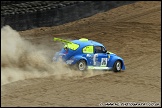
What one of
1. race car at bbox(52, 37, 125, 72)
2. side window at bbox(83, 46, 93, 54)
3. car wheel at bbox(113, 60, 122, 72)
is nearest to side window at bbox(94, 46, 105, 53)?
race car at bbox(52, 37, 125, 72)

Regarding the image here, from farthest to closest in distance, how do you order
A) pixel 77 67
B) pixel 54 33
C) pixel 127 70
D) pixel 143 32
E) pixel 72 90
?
pixel 143 32, pixel 54 33, pixel 127 70, pixel 77 67, pixel 72 90

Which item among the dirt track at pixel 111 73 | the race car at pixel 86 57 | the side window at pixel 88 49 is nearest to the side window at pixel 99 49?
the race car at pixel 86 57

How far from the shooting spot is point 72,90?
12.8 m

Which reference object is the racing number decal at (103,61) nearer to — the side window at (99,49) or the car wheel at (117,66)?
the side window at (99,49)

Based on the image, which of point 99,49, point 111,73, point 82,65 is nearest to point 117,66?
point 111,73

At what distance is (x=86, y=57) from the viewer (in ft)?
48.7

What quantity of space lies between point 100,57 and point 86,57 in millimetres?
705

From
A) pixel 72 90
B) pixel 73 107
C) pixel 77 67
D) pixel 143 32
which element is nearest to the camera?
pixel 73 107

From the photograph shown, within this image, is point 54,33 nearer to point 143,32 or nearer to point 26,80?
point 143,32

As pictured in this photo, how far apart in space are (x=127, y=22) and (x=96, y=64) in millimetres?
10395

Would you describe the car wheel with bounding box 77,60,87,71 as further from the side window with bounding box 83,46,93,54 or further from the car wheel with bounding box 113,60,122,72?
the car wheel with bounding box 113,60,122,72

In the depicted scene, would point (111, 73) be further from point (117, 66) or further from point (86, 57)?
point (86, 57)

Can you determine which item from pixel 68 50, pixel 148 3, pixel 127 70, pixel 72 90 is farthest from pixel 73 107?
pixel 148 3

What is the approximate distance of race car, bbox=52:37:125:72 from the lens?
14.6 metres
